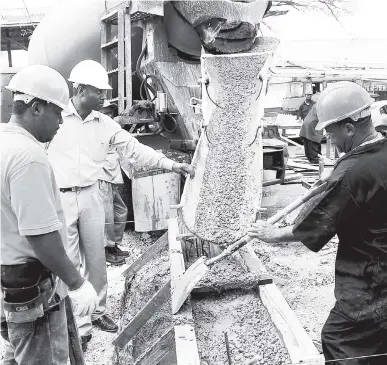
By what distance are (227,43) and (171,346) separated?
3.80 metres

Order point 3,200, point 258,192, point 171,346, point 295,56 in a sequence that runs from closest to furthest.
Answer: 1. point 3,200
2. point 171,346
3. point 258,192
4. point 295,56

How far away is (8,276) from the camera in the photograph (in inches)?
80.1

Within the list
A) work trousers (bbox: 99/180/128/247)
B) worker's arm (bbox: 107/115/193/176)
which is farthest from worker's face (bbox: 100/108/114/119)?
worker's arm (bbox: 107/115/193/176)

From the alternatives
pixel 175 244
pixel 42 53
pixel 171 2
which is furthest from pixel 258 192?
pixel 42 53

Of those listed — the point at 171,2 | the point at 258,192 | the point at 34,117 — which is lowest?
the point at 258,192

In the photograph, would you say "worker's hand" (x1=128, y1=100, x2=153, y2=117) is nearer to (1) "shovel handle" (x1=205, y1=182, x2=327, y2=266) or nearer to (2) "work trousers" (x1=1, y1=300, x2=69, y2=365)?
(1) "shovel handle" (x1=205, y1=182, x2=327, y2=266)

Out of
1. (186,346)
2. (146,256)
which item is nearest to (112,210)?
(146,256)

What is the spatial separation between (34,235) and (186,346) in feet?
3.31

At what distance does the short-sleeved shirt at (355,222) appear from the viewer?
1.93 m

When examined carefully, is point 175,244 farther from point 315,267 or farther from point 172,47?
point 172,47

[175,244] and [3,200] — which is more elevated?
[3,200]

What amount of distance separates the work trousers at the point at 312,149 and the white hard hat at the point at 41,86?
6532mm

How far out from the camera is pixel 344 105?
79.4 inches

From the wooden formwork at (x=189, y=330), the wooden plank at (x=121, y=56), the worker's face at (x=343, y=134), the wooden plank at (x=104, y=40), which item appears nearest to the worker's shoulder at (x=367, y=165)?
the worker's face at (x=343, y=134)
